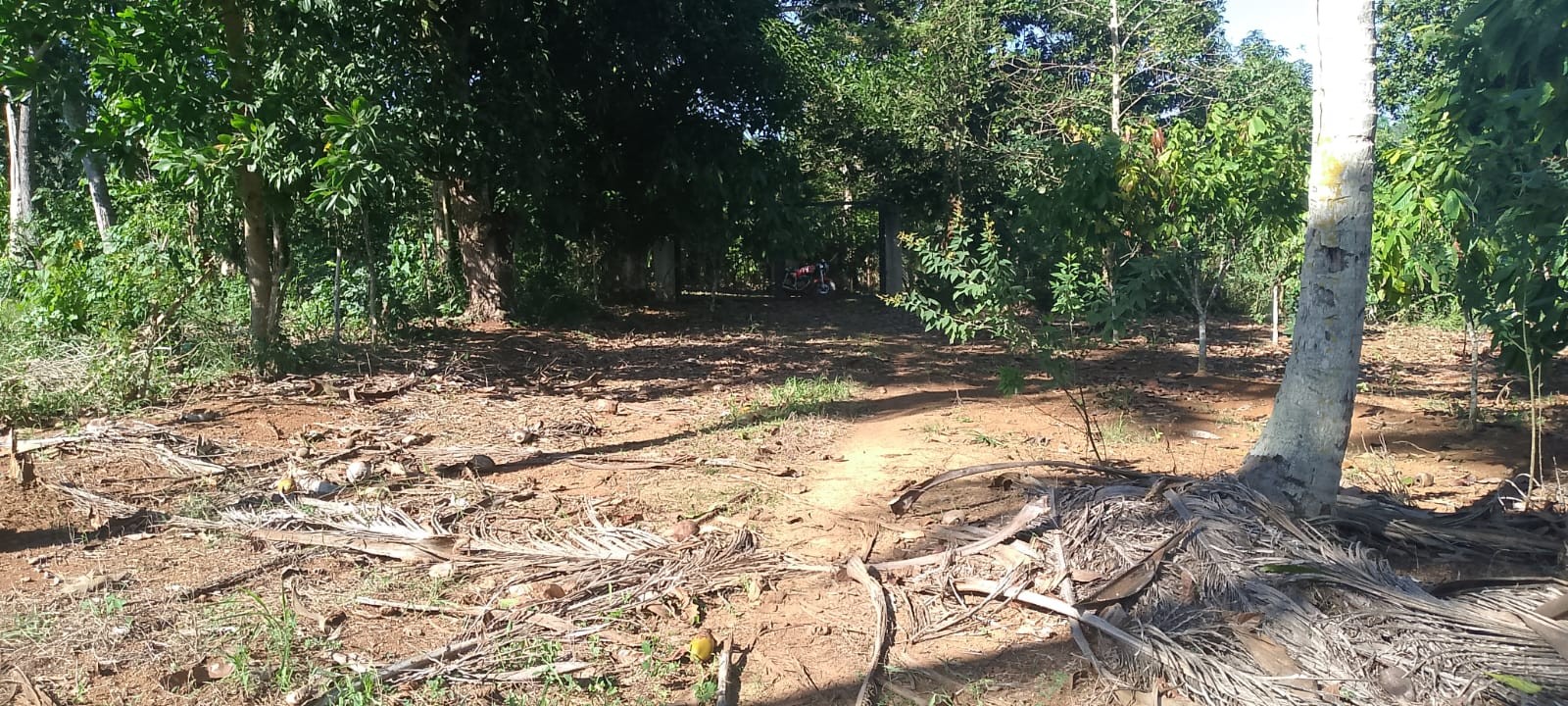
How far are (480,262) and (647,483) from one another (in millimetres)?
7933

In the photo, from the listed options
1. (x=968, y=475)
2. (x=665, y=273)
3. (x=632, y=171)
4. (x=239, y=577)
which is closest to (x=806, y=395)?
(x=968, y=475)

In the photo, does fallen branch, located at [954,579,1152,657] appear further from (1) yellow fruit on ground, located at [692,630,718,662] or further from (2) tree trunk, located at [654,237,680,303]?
(2) tree trunk, located at [654,237,680,303]

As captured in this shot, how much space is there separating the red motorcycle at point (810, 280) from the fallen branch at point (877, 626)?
1571 cm

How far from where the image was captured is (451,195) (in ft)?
42.2

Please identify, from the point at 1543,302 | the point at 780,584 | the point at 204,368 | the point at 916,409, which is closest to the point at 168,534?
the point at 780,584

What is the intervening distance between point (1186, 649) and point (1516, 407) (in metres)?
Result: 5.98

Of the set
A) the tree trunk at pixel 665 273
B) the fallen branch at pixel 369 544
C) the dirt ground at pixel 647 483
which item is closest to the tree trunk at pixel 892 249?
the tree trunk at pixel 665 273

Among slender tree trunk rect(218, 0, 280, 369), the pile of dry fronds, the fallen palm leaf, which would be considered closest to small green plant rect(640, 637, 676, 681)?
the pile of dry fronds

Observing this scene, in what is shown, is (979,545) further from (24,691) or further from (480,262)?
(480,262)

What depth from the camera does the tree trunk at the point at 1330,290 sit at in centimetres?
409

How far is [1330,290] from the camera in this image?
13.7 feet

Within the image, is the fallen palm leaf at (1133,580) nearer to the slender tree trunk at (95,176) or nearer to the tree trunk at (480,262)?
the tree trunk at (480,262)

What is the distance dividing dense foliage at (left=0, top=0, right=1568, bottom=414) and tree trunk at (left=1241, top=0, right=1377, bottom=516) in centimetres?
198

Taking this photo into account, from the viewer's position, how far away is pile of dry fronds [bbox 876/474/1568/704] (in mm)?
3191
